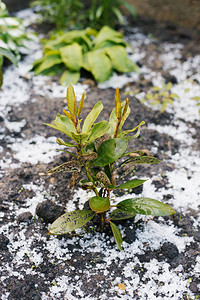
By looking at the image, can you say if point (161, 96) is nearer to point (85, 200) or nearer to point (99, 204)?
point (85, 200)

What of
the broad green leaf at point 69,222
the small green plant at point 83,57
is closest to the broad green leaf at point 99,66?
the small green plant at point 83,57

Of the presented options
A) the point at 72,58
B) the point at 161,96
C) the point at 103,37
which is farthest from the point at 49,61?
the point at 161,96

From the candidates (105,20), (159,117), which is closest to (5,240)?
(159,117)

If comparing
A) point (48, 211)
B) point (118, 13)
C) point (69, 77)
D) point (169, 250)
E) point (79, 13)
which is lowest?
point (169, 250)

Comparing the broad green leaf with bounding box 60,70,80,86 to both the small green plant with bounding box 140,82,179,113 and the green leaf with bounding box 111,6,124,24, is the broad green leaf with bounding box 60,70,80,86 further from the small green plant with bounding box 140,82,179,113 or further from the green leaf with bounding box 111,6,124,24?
the green leaf with bounding box 111,6,124,24

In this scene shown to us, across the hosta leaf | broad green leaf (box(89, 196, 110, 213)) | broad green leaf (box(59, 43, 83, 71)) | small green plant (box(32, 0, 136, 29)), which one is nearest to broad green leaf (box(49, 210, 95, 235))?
broad green leaf (box(89, 196, 110, 213))

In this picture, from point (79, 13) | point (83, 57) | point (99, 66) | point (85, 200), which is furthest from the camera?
point (79, 13)

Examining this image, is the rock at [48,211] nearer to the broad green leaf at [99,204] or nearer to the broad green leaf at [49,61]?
the broad green leaf at [99,204]

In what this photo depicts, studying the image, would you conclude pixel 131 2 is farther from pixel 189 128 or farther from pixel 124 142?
pixel 124 142
